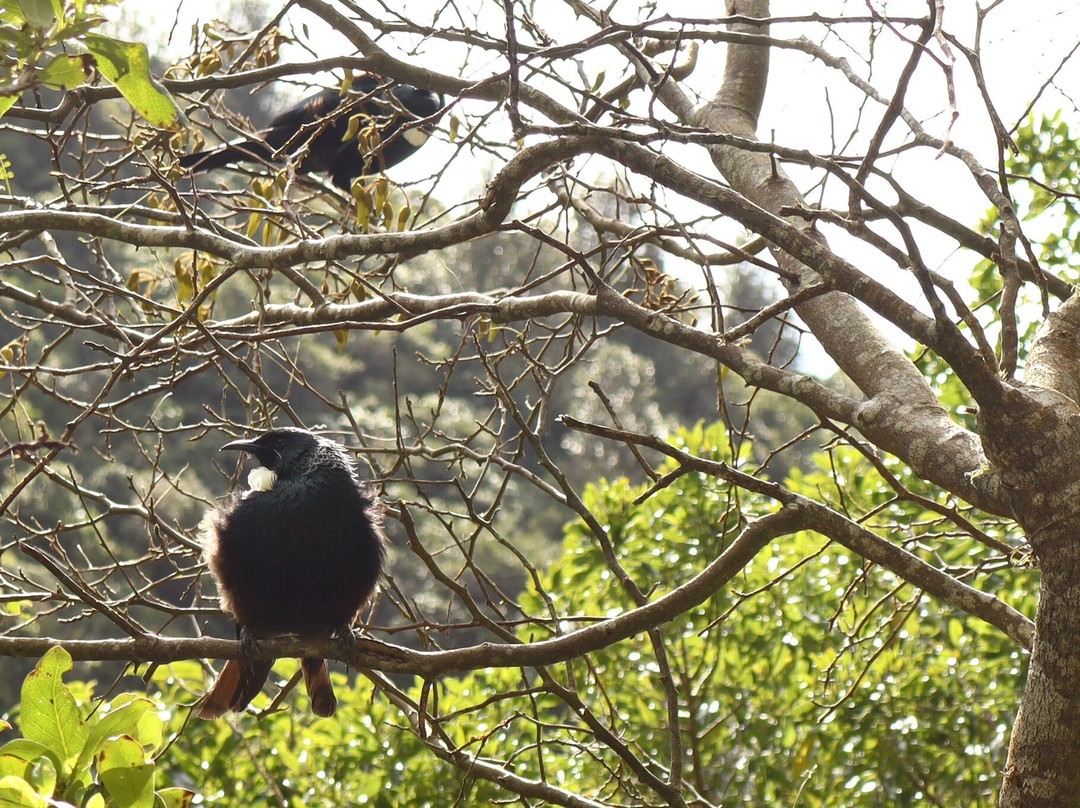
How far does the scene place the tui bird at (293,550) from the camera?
9.38ft

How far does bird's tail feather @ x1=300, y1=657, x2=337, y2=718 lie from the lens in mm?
3006

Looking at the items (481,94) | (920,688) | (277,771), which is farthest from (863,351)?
(277,771)

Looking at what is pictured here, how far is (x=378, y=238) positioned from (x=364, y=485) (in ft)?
3.14

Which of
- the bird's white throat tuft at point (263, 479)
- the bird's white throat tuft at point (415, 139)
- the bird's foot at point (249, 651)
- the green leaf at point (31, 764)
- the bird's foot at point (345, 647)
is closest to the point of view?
the green leaf at point (31, 764)

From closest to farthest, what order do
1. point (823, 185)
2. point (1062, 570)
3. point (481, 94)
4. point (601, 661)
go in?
point (1062, 570)
point (823, 185)
point (481, 94)
point (601, 661)

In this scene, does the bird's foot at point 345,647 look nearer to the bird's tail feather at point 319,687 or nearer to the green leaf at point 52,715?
the bird's tail feather at point 319,687

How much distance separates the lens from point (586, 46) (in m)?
2.25

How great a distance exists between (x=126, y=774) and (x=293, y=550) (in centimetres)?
163

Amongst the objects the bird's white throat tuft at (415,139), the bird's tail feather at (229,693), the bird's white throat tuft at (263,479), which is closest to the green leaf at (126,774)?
the bird's tail feather at (229,693)

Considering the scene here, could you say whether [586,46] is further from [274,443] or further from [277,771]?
[277,771]

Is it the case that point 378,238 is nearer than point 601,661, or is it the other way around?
point 378,238

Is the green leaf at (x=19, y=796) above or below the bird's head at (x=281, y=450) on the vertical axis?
below

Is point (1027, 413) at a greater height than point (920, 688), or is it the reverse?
point (920, 688)

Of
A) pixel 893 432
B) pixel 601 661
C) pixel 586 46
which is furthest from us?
pixel 601 661
